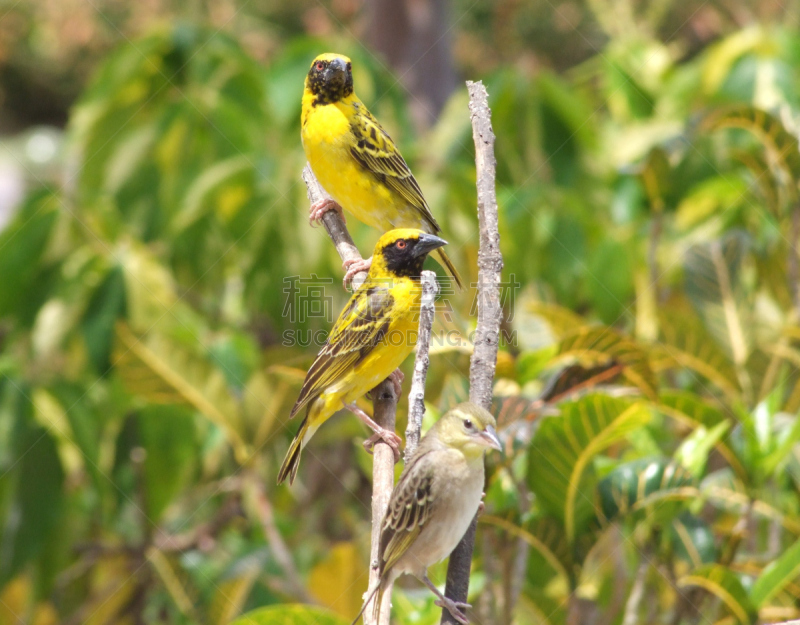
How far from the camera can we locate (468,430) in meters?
1.56

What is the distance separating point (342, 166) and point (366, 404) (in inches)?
35.0

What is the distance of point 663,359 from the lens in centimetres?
322

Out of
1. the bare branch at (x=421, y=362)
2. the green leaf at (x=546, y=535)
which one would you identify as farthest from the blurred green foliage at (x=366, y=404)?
the bare branch at (x=421, y=362)

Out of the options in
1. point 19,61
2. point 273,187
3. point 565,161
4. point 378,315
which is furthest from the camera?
point 19,61

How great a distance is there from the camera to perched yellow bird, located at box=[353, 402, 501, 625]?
1606mm

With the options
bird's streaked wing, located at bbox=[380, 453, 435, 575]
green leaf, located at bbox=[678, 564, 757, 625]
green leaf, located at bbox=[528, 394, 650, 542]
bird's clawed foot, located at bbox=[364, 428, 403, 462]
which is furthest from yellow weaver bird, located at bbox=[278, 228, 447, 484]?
green leaf, located at bbox=[678, 564, 757, 625]

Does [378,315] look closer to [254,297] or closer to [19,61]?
[254,297]

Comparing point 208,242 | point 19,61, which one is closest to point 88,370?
point 208,242

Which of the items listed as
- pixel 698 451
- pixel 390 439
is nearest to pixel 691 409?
pixel 698 451

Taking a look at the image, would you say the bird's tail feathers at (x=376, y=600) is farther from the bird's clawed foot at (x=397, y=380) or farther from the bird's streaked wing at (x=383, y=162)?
the bird's streaked wing at (x=383, y=162)

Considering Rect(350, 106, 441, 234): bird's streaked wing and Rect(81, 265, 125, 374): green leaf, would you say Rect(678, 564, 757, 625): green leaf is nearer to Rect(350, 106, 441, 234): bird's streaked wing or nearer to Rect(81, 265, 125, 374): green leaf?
Rect(350, 106, 441, 234): bird's streaked wing

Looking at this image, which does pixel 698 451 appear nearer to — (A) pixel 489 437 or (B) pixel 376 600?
(A) pixel 489 437

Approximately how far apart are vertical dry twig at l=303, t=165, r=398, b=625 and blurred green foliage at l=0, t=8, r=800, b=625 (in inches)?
8.0

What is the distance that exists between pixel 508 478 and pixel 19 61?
17.8 m
